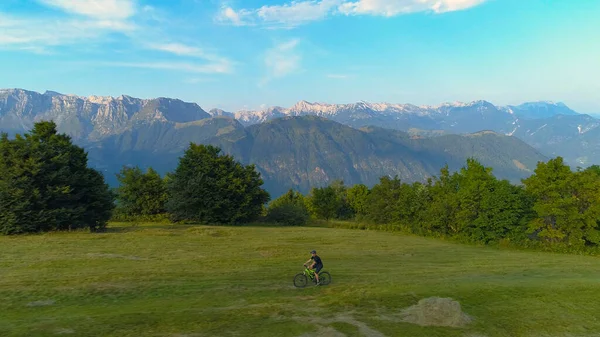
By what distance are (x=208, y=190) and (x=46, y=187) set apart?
30785mm

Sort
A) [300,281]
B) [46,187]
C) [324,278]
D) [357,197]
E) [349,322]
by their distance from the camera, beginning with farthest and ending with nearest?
1. [357,197]
2. [46,187]
3. [324,278]
4. [300,281]
5. [349,322]

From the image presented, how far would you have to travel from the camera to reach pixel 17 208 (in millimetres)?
43062

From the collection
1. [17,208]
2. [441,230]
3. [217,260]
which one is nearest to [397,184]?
[441,230]

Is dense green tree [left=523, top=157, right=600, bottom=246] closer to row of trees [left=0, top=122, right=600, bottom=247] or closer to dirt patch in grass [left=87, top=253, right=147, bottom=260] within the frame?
row of trees [left=0, top=122, right=600, bottom=247]

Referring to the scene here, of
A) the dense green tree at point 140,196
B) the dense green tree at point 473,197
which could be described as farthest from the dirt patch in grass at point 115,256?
the dense green tree at point 140,196

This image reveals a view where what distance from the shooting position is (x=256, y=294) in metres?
20.9

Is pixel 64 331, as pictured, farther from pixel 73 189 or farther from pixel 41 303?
pixel 73 189

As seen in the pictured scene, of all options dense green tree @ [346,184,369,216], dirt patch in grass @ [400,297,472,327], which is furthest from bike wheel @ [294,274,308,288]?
dense green tree @ [346,184,369,216]

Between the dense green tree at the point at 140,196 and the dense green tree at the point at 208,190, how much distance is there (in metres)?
4.17

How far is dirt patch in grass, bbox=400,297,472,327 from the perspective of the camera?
16.6 m

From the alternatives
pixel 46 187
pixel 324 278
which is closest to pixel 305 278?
pixel 324 278

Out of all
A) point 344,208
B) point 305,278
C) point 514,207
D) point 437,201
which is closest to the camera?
point 305,278

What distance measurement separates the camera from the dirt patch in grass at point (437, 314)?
54.5 feet

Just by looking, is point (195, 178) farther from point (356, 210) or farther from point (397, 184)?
point (356, 210)
